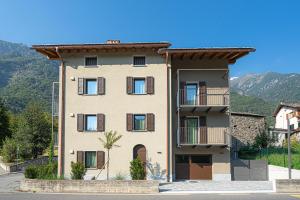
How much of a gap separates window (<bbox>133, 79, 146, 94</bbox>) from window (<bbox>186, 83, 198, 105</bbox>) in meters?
3.26

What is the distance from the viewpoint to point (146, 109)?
27.1 meters

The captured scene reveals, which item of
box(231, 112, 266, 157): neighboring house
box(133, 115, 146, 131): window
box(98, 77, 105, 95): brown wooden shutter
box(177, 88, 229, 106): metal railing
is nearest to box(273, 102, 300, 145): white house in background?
box(231, 112, 266, 157): neighboring house

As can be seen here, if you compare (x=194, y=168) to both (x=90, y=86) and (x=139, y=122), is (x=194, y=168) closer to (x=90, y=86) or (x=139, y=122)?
(x=139, y=122)

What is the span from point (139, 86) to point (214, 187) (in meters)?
8.86

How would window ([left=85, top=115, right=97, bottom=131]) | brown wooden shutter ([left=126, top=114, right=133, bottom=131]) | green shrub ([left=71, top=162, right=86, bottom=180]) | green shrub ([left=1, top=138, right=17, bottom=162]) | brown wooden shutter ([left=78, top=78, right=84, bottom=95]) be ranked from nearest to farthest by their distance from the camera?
green shrub ([left=71, top=162, right=86, bottom=180]) → brown wooden shutter ([left=126, top=114, right=133, bottom=131]) → window ([left=85, top=115, right=97, bottom=131]) → brown wooden shutter ([left=78, top=78, right=84, bottom=95]) → green shrub ([left=1, top=138, right=17, bottom=162])

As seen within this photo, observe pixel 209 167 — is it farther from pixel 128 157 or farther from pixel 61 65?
pixel 61 65

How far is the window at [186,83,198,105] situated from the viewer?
1092 inches

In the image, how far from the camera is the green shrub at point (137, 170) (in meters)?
24.2

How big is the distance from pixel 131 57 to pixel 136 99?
3051 millimetres

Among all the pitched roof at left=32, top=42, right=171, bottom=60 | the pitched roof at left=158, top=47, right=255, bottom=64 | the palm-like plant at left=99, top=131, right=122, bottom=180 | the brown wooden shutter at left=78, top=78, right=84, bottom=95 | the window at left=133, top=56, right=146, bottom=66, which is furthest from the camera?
the window at left=133, top=56, right=146, bottom=66

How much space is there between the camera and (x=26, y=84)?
134 metres

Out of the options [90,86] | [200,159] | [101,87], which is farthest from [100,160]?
[200,159]

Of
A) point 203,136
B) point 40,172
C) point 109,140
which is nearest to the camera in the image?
point 40,172

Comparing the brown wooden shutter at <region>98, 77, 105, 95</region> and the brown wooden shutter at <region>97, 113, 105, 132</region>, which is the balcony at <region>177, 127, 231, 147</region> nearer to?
the brown wooden shutter at <region>97, 113, 105, 132</region>
